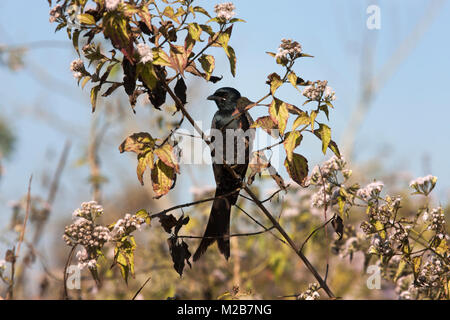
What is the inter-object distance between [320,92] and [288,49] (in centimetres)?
18

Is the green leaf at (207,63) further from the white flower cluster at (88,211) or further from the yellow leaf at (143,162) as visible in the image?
the white flower cluster at (88,211)

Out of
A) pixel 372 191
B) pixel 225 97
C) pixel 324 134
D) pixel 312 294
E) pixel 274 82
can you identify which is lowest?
pixel 312 294

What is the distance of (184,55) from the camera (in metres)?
1.70

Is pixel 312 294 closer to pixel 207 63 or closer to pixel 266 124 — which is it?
pixel 266 124

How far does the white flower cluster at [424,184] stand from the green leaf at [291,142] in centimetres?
65

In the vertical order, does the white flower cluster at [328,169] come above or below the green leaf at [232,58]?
below

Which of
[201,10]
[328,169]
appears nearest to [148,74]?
[201,10]

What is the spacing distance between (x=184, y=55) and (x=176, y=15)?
6.9 inches

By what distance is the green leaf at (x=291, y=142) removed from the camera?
64.2 inches

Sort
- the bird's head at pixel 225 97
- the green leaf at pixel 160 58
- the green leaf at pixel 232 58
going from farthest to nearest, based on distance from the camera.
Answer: the bird's head at pixel 225 97 → the green leaf at pixel 232 58 → the green leaf at pixel 160 58

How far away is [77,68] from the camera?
181 centimetres

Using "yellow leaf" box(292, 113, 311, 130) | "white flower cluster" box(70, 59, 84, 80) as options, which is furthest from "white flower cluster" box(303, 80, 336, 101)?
"white flower cluster" box(70, 59, 84, 80)

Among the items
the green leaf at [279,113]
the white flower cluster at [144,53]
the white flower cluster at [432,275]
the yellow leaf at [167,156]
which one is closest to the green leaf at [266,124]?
the green leaf at [279,113]
